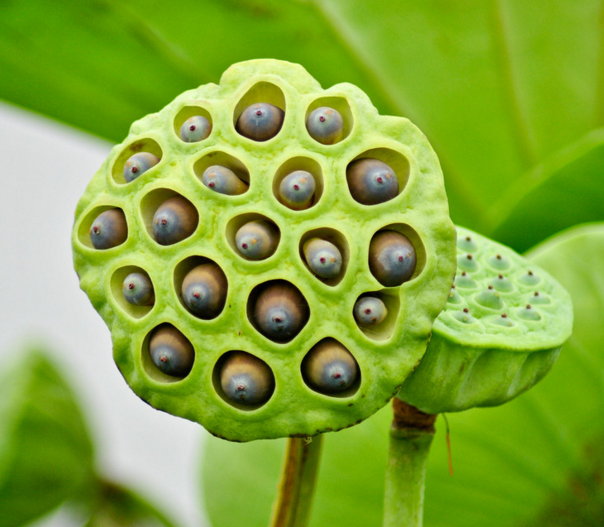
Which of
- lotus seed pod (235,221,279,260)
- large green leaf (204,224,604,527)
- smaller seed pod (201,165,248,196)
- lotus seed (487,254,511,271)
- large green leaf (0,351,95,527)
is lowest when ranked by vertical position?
large green leaf (0,351,95,527)

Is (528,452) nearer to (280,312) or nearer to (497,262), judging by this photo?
(497,262)

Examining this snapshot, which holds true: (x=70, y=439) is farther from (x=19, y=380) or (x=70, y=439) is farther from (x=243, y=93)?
(x=243, y=93)

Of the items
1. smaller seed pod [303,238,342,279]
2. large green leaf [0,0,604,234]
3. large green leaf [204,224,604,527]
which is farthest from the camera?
large green leaf [0,0,604,234]

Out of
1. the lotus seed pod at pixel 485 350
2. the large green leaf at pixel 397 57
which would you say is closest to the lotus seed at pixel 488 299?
the lotus seed pod at pixel 485 350

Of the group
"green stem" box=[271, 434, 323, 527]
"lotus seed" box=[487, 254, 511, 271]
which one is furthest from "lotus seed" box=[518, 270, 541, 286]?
"green stem" box=[271, 434, 323, 527]

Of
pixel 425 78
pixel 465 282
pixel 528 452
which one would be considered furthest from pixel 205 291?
pixel 425 78

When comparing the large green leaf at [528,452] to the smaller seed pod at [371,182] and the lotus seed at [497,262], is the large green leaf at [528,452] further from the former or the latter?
the smaller seed pod at [371,182]

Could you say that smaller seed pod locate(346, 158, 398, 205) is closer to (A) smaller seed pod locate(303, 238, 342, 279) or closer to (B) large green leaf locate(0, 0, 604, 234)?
(A) smaller seed pod locate(303, 238, 342, 279)

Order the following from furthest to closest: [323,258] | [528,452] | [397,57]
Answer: [397,57]
[528,452]
[323,258]
